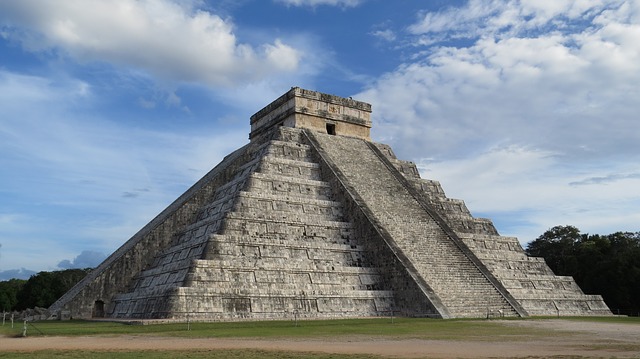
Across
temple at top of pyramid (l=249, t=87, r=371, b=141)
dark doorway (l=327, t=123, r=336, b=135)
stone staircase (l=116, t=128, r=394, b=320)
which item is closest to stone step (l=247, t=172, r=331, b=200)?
stone staircase (l=116, t=128, r=394, b=320)

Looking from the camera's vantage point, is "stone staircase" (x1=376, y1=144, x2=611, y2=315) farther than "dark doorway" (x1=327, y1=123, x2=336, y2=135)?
No

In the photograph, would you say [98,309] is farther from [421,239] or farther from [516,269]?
[516,269]

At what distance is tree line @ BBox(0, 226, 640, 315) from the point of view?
31.3m

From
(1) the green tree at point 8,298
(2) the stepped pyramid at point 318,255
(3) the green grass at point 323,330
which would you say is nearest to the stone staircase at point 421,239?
(2) the stepped pyramid at point 318,255

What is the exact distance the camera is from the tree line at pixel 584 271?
1234 inches

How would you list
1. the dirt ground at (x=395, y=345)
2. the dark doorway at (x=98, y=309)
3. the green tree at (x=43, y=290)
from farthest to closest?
the green tree at (x=43, y=290), the dark doorway at (x=98, y=309), the dirt ground at (x=395, y=345)

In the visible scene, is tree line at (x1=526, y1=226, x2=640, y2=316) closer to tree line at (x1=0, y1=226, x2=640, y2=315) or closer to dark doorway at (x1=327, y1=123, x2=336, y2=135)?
tree line at (x1=0, y1=226, x2=640, y2=315)

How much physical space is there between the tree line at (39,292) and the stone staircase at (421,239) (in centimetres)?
2649

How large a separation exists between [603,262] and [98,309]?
26.5 metres

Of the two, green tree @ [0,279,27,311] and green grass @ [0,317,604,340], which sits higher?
green tree @ [0,279,27,311]

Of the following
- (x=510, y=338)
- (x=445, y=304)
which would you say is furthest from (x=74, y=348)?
(x=445, y=304)

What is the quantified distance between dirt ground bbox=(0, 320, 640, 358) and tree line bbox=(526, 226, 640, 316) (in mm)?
18852

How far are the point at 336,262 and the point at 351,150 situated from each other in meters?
9.30

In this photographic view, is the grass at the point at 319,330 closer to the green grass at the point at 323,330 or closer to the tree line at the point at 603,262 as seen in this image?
the green grass at the point at 323,330
